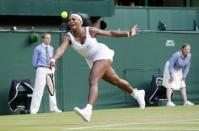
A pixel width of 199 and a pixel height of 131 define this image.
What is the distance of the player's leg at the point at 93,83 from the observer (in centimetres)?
1170

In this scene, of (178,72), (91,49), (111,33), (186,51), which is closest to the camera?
(111,33)

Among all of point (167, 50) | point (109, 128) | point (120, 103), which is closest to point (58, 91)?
point (120, 103)

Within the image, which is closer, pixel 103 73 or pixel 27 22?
pixel 103 73

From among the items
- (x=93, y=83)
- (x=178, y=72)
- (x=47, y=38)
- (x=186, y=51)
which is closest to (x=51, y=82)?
(x=47, y=38)

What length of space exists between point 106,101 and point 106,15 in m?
3.55

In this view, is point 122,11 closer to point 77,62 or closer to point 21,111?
point 77,62

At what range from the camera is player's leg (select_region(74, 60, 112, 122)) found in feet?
38.4

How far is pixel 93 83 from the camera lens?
476 inches

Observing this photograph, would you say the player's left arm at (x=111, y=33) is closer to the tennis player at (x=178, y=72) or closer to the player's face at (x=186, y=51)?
the player's face at (x=186, y=51)

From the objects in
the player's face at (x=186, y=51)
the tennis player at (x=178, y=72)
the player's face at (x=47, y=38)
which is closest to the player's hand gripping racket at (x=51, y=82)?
the player's face at (x=47, y=38)

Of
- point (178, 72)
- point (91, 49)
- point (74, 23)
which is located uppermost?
point (74, 23)

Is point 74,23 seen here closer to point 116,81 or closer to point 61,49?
point 61,49

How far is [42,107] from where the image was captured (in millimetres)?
19797

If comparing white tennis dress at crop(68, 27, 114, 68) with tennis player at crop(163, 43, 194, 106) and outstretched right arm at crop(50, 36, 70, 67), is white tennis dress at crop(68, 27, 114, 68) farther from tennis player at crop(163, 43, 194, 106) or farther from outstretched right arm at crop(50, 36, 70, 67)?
tennis player at crop(163, 43, 194, 106)
